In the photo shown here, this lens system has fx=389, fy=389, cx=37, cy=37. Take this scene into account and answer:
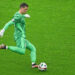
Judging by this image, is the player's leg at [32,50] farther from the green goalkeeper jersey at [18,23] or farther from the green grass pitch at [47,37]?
the green goalkeeper jersey at [18,23]

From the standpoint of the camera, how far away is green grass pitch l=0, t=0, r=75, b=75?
38.7 feet

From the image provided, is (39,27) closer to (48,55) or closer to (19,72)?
(48,55)

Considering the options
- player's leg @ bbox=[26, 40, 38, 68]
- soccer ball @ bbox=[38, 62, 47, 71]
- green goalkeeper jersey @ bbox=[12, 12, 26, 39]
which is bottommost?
soccer ball @ bbox=[38, 62, 47, 71]

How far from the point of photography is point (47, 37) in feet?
47.6

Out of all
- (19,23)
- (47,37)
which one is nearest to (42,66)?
(19,23)

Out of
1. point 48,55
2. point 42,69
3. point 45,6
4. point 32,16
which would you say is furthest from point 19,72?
point 45,6

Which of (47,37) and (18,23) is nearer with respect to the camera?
(18,23)

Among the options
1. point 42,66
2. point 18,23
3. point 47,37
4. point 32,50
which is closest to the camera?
point 18,23

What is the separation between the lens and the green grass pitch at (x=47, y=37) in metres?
11.8

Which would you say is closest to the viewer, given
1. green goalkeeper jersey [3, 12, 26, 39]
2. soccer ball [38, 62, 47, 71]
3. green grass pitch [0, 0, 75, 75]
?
green goalkeeper jersey [3, 12, 26, 39]

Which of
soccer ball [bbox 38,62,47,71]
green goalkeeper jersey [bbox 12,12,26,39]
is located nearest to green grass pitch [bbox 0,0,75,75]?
soccer ball [bbox 38,62,47,71]

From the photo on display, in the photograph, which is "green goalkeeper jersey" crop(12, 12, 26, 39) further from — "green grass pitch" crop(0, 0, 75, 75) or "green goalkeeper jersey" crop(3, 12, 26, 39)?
"green grass pitch" crop(0, 0, 75, 75)

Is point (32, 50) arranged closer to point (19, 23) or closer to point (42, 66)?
point (42, 66)

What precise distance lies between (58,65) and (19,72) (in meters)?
1.32
